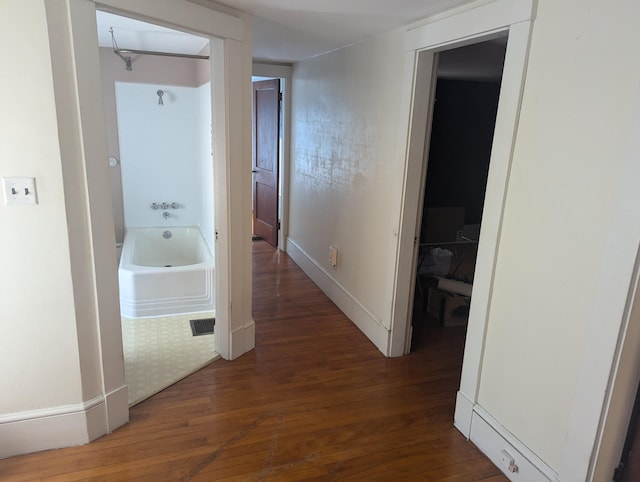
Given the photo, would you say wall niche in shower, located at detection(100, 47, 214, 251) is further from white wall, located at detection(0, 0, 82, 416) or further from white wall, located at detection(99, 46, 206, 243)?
white wall, located at detection(0, 0, 82, 416)

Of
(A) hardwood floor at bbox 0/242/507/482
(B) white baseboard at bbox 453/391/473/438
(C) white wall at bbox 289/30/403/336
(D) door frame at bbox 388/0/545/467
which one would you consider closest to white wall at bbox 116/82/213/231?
(C) white wall at bbox 289/30/403/336

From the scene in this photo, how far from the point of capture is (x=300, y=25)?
289 cm

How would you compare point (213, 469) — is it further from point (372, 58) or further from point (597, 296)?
point (372, 58)

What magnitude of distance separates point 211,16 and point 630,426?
8.83 ft

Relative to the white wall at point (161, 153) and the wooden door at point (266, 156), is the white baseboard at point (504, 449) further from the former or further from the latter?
the wooden door at point (266, 156)

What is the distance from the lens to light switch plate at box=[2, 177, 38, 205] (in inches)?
71.2

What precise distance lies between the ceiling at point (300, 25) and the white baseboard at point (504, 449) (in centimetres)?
209

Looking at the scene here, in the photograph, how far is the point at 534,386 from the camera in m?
1.91

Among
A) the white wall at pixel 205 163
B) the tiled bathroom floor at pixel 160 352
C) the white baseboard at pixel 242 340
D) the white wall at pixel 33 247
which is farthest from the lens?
the white wall at pixel 205 163

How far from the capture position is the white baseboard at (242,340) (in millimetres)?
2942

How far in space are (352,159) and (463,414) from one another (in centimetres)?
206

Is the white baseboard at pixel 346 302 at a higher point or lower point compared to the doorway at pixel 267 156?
lower

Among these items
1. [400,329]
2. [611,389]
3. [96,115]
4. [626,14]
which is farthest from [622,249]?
[96,115]

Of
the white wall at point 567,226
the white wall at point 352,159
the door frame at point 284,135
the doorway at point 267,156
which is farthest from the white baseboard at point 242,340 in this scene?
the doorway at point 267,156
